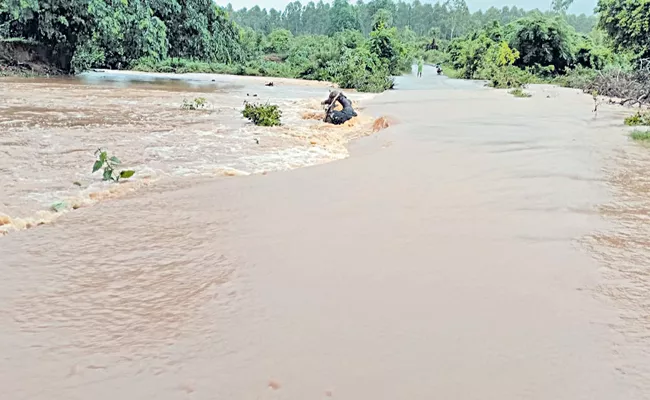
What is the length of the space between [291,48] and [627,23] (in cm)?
3398

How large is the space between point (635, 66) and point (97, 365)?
23550 millimetres

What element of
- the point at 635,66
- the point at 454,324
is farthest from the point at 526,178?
the point at 635,66

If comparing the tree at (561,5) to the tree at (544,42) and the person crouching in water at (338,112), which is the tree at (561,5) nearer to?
the tree at (544,42)

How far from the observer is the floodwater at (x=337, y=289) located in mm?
2639

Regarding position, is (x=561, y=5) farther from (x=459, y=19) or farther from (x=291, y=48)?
(x=291, y=48)

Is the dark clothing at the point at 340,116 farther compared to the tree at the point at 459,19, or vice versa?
the tree at the point at 459,19

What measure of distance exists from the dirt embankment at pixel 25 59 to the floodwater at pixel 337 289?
806 inches

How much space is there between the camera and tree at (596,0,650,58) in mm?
19891

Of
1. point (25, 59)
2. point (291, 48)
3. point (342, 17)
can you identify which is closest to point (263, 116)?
point (25, 59)

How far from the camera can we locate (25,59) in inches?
997

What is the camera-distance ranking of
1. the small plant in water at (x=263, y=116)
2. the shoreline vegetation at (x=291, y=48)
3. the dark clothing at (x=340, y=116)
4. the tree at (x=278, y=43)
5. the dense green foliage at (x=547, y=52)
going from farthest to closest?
the tree at (x=278, y=43), the dense green foliage at (x=547, y=52), the shoreline vegetation at (x=291, y=48), the dark clothing at (x=340, y=116), the small plant in water at (x=263, y=116)

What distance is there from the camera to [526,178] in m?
6.88

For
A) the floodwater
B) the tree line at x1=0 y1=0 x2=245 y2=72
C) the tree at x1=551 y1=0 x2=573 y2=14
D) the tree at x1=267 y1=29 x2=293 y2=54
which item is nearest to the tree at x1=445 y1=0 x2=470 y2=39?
the tree at x1=551 y1=0 x2=573 y2=14

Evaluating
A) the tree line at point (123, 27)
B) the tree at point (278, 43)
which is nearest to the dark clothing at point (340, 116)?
the tree line at point (123, 27)
